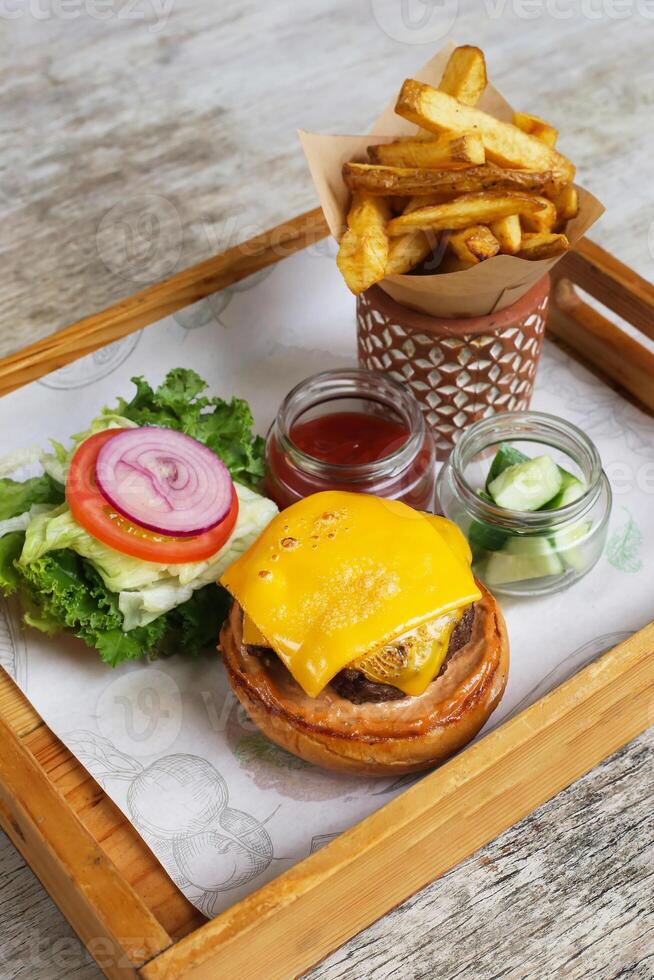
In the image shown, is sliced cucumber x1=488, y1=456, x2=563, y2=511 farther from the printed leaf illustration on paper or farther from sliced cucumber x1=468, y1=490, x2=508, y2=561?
the printed leaf illustration on paper

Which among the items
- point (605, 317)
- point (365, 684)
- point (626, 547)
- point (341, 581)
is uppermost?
point (341, 581)

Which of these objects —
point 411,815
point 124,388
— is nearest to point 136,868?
point 411,815

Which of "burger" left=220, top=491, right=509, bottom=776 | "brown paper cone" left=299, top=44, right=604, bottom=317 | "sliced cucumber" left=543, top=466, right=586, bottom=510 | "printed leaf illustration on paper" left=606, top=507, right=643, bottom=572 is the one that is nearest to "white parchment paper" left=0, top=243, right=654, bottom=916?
"printed leaf illustration on paper" left=606, top=507, right=643, bottom=572

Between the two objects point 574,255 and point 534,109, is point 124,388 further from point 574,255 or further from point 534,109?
point 534,109

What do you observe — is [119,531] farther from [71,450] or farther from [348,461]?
[348,461]

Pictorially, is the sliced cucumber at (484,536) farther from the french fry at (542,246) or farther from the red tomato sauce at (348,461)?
the french fry at (542,246)

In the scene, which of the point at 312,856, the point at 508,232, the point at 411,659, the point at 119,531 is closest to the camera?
the point at 312,856

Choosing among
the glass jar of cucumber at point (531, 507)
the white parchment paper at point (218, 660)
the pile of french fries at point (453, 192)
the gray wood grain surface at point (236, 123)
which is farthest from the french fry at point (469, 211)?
the gray wood grain surface at point (236, 123)

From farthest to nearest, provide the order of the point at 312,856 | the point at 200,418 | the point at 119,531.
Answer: the point at 200,418 < the point at 119,531 < the point at 312,856

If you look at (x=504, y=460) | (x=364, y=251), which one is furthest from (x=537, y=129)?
(x=504, y=460)

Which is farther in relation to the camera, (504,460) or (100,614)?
(504,460)
